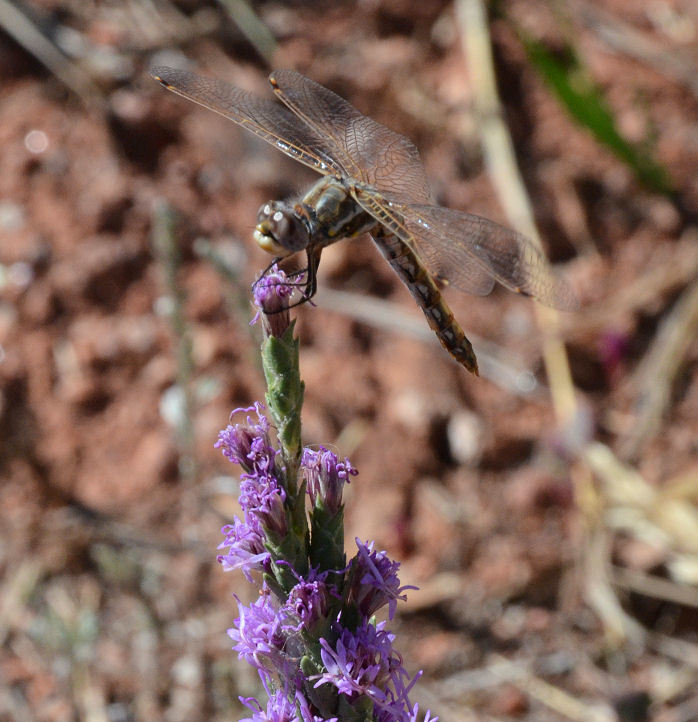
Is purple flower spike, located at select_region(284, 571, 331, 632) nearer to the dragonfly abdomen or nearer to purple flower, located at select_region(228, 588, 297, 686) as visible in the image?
purple flower, located at select_region(228, 588, 297, 686)

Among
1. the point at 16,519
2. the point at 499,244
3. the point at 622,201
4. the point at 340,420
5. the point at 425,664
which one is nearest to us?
the point at 499,244

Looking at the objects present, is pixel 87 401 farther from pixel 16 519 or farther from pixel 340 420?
pixel 340 420

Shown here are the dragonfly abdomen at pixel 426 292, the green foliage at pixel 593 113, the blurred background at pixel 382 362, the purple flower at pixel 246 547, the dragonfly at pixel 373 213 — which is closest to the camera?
the purple flower at pixel 246 547

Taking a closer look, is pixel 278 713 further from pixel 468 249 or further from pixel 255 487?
pixel 468 249

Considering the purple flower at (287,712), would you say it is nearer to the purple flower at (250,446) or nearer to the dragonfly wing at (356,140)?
the purple flower at (250,446)

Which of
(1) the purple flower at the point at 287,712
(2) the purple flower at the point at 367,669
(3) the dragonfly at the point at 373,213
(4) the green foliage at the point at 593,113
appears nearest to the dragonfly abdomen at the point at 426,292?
(3) the dragonfly at the point at 373,213

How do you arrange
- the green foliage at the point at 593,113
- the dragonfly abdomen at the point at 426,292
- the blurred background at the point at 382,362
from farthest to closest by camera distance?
Answer: 1. the green foliage at the point at 593,113
2. the blurred background at the point at 382,362
3. the dragonfly abdomen at the point at 426,292

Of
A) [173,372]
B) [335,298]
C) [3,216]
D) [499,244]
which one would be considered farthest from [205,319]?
[499,244]
